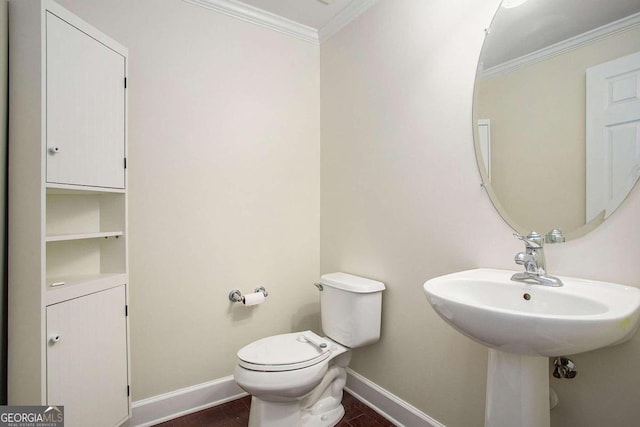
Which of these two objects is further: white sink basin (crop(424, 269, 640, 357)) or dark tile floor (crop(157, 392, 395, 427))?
dark tile floor (crop(157, 392, 395, 427))

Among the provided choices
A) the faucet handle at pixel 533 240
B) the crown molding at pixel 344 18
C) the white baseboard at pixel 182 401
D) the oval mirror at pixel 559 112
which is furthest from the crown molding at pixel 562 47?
the white baseboard at pixel 182 401

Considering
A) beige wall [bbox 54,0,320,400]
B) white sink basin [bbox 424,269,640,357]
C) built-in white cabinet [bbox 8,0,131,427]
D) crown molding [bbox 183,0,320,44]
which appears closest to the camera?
white sink basin [bbox 424,269,640,357]

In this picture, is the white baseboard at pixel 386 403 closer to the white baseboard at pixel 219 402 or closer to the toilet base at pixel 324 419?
the white baseboard at pixel 219 402

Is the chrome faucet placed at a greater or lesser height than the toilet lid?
greater

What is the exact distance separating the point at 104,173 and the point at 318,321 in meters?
1.65

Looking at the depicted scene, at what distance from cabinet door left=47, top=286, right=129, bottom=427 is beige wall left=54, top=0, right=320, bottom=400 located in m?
0.22

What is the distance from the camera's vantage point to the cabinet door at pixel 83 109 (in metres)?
1.17

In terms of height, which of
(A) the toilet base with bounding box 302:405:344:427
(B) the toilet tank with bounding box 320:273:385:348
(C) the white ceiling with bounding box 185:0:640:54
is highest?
(C) the white ceiling with bounding box 185:0:640:54

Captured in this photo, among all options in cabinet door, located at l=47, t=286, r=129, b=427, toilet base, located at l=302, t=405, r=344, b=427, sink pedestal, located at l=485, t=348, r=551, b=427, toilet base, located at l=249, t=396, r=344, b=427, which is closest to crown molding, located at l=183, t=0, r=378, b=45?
cabinet door, located at l=47, t=286, r=129, b=427

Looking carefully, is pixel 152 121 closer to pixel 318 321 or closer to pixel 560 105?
pixel 318 321

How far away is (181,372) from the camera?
178cm

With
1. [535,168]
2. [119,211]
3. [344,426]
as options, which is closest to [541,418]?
[535,168]

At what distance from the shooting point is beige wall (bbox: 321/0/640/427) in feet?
3.36

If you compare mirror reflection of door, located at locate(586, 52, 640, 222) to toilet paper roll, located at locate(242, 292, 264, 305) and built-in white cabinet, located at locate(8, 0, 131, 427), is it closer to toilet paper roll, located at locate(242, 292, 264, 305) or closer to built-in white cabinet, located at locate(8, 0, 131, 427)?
toilet paper roll, located at locate(242, 292, 264, 305)
